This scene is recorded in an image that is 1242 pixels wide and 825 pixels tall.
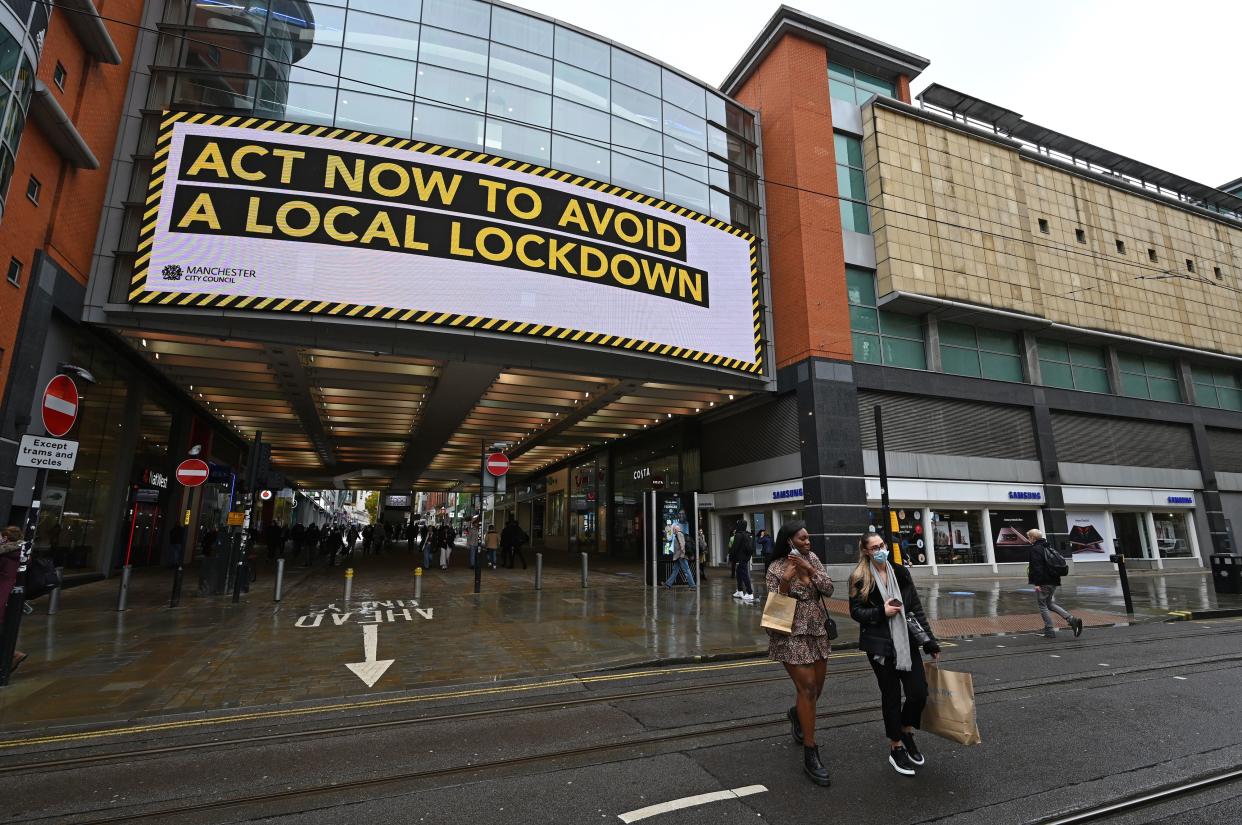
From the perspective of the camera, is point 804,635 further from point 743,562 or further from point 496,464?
point 496,464

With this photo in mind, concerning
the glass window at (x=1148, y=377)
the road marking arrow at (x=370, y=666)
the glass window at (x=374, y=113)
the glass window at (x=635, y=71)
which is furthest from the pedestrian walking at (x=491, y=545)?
the glass window at (x=1148, y=377)

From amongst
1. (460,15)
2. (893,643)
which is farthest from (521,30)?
(893,643)

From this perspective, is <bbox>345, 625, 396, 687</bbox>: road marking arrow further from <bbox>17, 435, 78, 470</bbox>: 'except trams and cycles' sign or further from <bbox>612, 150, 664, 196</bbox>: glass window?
<bbox>612, 150, 664, 196</bbox>: glass window

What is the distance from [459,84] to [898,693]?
2117 cm

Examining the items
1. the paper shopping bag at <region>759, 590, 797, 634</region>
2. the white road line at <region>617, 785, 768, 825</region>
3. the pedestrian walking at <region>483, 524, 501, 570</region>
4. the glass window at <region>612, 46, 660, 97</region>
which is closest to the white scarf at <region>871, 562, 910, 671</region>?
the paper shopping bag at <region>759, 590, 797, 634</region>

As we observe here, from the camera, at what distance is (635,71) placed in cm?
2295

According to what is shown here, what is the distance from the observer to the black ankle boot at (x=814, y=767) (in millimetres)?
4105

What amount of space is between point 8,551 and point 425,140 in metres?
15.4

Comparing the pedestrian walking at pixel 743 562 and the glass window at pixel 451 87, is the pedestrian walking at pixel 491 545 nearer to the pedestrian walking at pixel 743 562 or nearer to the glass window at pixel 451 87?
the pedestrian walking at pixel 743 562

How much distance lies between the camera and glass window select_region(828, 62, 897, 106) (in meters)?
24.9

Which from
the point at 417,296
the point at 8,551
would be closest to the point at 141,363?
the point at 417,296

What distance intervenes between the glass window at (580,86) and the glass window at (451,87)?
2890 mm

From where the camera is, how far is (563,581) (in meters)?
18.2

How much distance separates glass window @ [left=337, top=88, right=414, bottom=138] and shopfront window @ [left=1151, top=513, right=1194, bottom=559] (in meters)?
34.7
